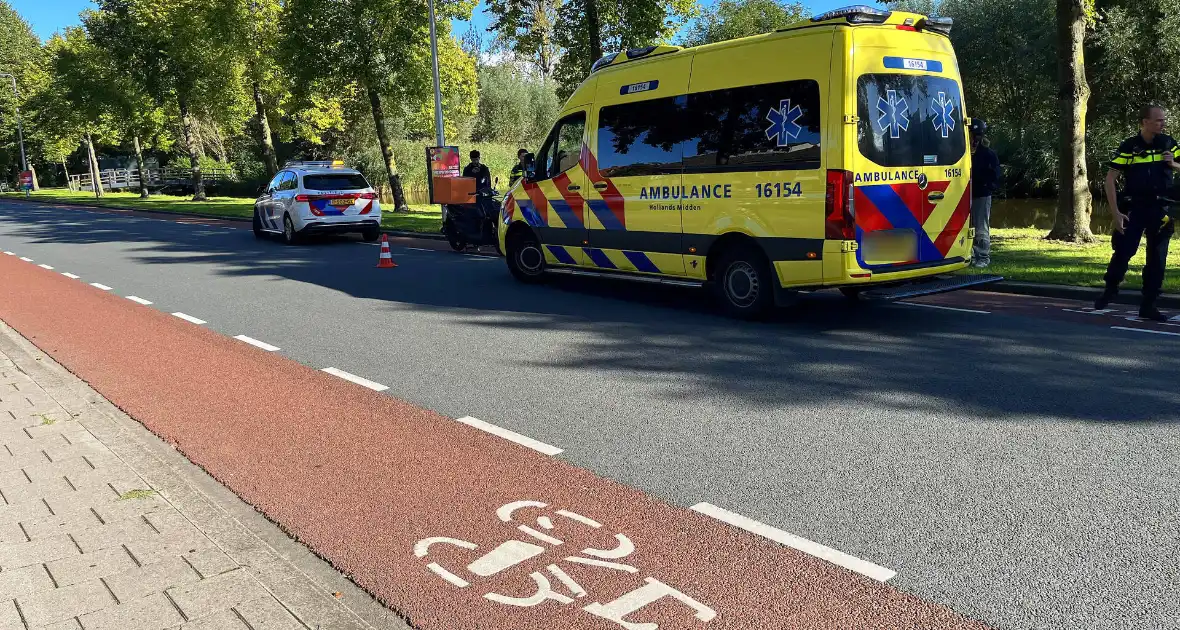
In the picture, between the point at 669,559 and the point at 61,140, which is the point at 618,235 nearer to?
the point at 669,559

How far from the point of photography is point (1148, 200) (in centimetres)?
777

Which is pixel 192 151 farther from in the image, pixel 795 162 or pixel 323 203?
pixel 795 162

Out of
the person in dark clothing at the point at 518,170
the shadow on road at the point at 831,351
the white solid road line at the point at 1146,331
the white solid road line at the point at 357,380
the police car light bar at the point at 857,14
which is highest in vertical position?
the police car light bar at the point at 857,14

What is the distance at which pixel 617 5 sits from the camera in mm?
19516

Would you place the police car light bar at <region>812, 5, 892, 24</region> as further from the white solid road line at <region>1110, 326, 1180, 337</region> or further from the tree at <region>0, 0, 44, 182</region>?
the tree at <region>0, 0, 44, 182</region>

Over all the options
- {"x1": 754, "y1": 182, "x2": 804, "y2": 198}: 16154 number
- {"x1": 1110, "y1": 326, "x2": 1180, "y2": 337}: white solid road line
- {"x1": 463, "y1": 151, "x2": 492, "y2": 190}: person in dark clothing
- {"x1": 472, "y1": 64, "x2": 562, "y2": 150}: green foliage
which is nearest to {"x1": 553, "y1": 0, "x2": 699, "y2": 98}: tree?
{"x1": 463, "y1": 151, "x2": 492, "y2": 190}: person in dark clothing

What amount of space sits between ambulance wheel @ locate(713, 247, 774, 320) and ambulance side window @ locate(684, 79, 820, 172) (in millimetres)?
835

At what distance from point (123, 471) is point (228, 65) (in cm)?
3585

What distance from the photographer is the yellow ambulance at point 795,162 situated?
7.42 meters

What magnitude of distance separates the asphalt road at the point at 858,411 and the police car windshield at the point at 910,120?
59.9 inches

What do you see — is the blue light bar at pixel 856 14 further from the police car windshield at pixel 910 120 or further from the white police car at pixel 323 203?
the white police car at pixel 323 203

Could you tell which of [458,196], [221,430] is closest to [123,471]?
[221,430]

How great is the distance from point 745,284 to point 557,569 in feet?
17.4

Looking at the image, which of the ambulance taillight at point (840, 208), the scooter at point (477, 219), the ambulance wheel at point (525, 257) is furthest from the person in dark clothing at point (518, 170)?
the ambulance taillight at point (840, 208)
